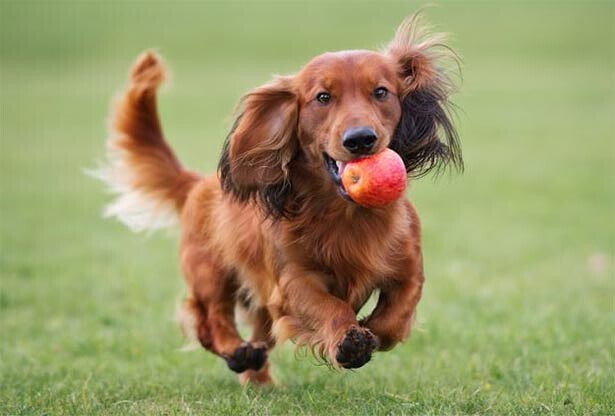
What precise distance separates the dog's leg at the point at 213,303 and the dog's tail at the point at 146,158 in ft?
2.01

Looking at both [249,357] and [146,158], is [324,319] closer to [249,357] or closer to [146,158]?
[249,357]

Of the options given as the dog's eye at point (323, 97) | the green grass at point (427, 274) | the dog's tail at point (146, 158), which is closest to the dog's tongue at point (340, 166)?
the dog's eye at point (323, 97)

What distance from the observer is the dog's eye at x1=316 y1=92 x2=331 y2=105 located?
443cm

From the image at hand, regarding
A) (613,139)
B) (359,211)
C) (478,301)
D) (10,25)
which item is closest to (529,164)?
(613,139)

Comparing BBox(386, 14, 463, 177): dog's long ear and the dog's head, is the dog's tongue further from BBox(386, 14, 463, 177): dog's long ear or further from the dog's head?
BBox(386, 14, 463, 177): dog's long ear

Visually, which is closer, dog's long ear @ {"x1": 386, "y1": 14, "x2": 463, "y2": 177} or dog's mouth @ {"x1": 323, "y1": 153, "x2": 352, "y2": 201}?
dog's mouth @ {"x1": 323, "y1": 153, "x2": 352, "y2": 201}

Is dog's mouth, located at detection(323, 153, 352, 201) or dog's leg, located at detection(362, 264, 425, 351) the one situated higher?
dog's mouth, located at detection(323, 153, 352, 201)

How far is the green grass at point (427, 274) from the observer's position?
4871 millimetres

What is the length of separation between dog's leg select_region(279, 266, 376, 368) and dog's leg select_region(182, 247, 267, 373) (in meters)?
0.81

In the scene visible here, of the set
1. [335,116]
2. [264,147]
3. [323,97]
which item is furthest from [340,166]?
[264,147]

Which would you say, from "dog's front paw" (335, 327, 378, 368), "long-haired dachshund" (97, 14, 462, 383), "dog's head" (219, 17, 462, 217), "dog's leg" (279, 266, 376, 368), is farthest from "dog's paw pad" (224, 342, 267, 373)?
"dog's front paw" (335, 327, 378, 368)

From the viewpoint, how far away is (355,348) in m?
4.23

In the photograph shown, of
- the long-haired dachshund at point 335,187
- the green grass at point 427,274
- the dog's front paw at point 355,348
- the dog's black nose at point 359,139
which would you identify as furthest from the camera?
the green grass at point 427,274

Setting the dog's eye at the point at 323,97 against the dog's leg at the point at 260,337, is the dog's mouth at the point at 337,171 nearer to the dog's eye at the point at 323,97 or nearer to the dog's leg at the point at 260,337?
the dog's eye at the point at 323,97
